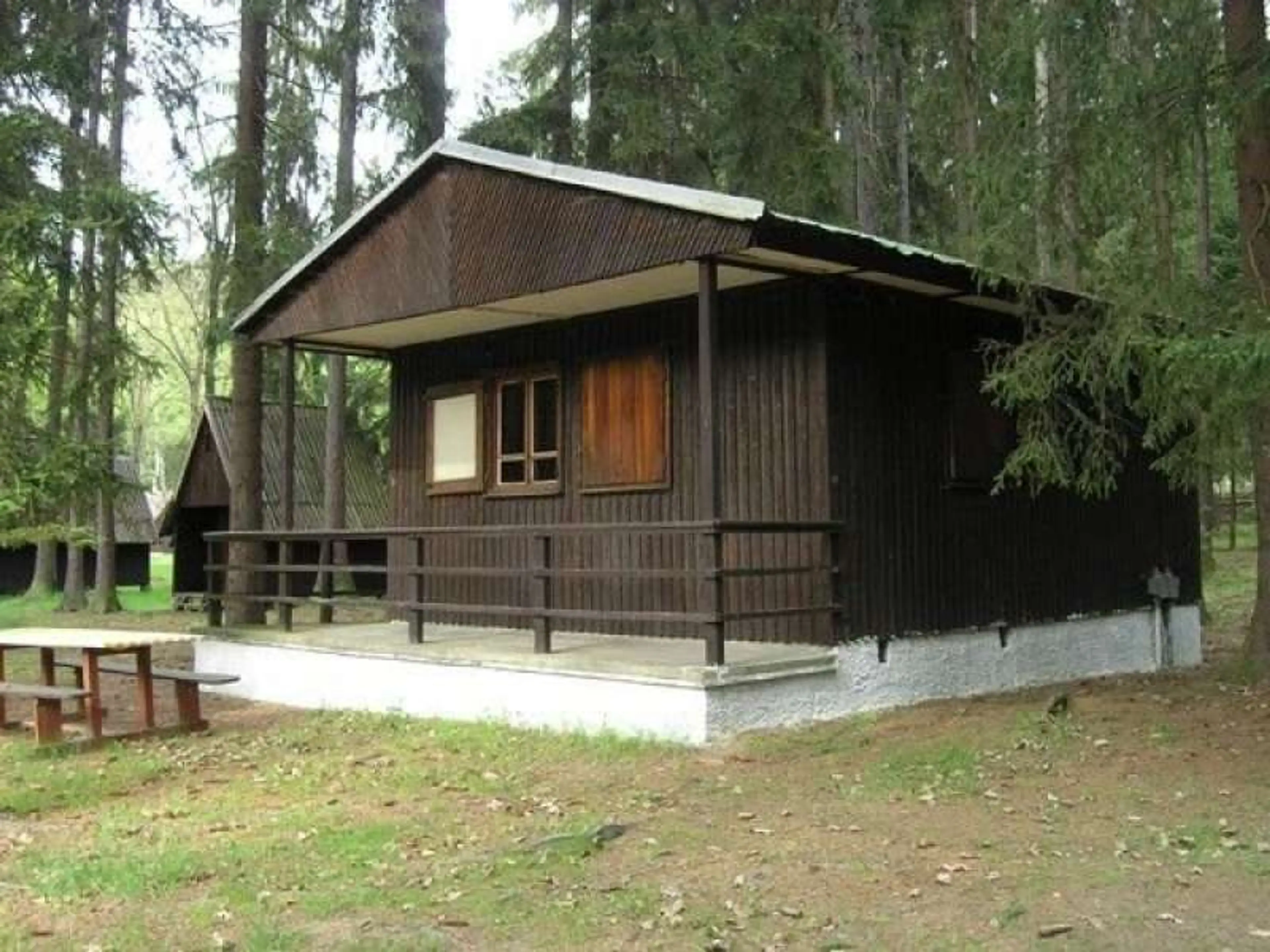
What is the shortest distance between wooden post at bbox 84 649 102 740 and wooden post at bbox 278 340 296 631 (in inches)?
102

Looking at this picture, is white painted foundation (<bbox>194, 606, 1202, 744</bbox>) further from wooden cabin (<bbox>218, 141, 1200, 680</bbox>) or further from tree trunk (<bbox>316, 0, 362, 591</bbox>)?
tree trunk (<bbox>316, 0, 362, 591</bbox>)

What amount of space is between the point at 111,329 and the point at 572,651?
9425 millimetres

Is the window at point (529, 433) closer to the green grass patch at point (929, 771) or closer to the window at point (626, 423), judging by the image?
the window at point (626, 423)

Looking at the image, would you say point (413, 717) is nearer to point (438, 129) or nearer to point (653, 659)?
point (653, 659)

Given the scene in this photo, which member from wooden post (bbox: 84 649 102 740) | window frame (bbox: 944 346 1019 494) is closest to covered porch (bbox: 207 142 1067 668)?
window frame (bbox: 944 346 1019 494)

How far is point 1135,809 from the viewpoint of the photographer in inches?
264

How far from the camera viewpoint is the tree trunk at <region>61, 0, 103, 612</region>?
15.1 meters

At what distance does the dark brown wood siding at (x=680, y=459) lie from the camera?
10266mm

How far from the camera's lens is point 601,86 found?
735 inches

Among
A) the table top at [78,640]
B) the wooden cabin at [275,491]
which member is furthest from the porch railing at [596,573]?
the wooden cabin at [275,491]

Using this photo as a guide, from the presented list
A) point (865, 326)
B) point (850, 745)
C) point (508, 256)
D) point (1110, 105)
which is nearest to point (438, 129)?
point (508, 256)

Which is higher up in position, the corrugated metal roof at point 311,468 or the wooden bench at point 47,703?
the corrugated metal roof at point 311,468

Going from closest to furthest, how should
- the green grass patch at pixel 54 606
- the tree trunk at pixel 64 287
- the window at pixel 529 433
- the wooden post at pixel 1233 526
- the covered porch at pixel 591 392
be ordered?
the covered porch at pixel 591 392 → the window at pixel 529 433 → the tree trunk at pixel 64 287 → the green grass patch at pixel 54 606 → the wooden post at pixel 1233 526

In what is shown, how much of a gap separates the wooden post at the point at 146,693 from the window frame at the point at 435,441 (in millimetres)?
3648
